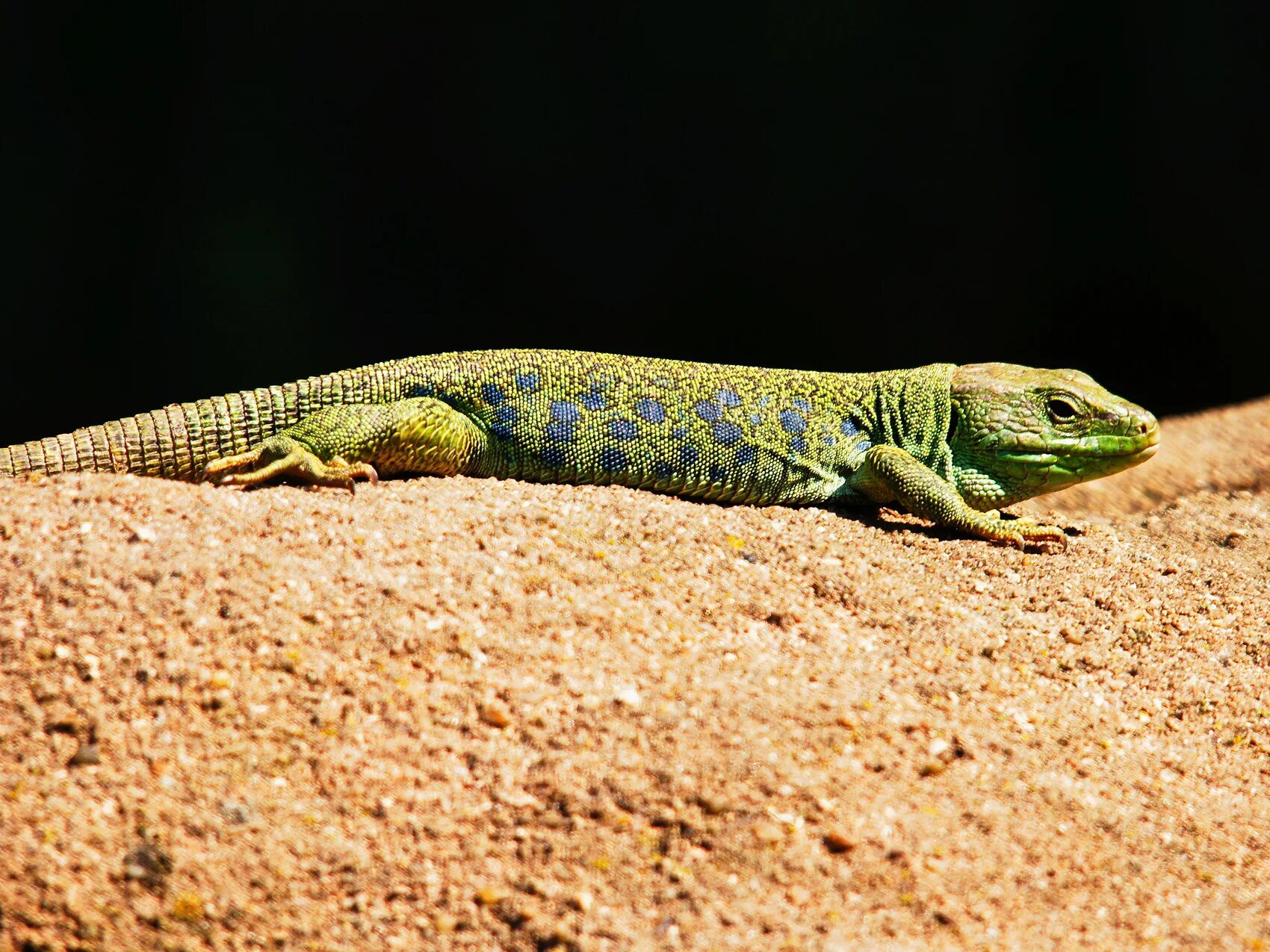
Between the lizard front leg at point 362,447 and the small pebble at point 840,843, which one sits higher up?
the lizard front leg at point 362,447

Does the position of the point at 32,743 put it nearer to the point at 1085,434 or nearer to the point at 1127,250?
the point at 1085,434

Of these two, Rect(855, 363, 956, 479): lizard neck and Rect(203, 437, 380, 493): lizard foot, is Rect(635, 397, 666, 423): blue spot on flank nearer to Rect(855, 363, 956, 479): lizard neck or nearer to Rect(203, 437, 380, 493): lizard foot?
Rect(855, 363, 956, 479): lizard neck

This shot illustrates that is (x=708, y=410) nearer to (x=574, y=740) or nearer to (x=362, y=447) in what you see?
(x=362, y=447)

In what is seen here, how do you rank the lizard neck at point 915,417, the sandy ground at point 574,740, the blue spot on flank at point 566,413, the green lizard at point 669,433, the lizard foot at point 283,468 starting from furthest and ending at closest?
1. the lizard neck at point 915,417
2. the blue spot on flank at point 566,413
3. the green lizard at point 669,433
4. the lizard foot at point 283,468
5. the sandy ground at point 574,740

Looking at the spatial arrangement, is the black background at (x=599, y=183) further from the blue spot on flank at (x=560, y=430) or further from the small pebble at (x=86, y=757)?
the small pebble at (x=86, y=757)

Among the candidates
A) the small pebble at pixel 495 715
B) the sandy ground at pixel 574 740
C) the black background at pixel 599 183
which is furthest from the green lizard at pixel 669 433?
the black background at pixel 599 183

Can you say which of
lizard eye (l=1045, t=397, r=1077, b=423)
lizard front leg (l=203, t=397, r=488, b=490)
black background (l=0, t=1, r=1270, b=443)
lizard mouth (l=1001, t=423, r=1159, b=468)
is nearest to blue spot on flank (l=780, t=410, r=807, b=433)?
lizard mouth (l=1001, t=423, r=1159, b=468)

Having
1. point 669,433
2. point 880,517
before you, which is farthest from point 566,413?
point 880,517
